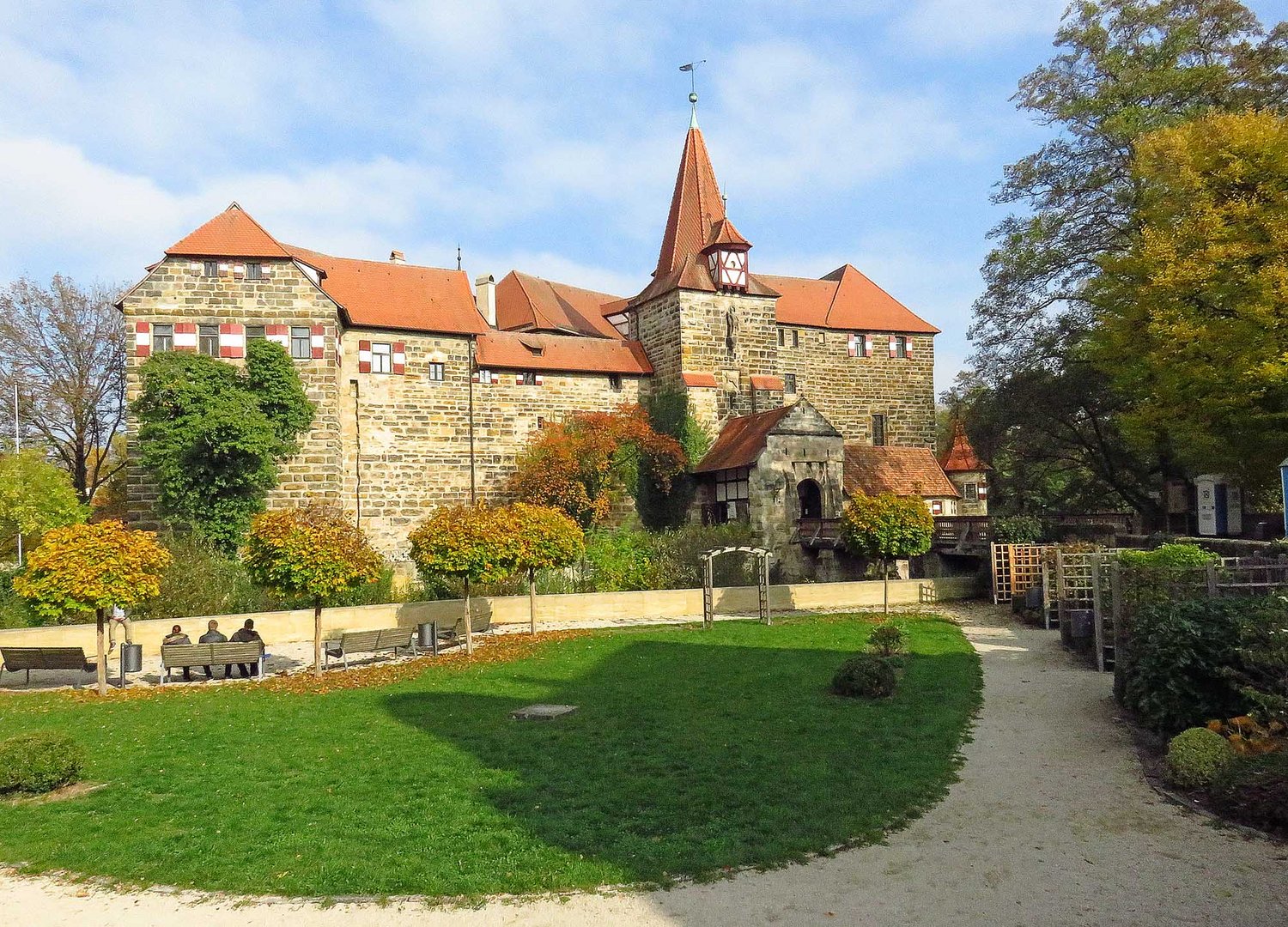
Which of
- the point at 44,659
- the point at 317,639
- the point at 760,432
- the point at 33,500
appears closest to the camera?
the point at 44,659

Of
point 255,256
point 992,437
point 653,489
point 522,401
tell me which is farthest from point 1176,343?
point 255,256

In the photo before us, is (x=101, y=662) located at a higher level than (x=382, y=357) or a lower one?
lower

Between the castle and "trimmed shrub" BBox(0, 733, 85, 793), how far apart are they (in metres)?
20.0

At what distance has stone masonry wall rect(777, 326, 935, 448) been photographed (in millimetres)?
40531

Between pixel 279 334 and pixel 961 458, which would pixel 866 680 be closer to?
pixel 279 334

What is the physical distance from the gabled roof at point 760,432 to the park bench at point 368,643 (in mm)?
15724

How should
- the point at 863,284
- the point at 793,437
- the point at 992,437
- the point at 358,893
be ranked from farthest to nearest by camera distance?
the point at 863,284 < the point at 992,437 < the point at 793,437 < the point at 358,893

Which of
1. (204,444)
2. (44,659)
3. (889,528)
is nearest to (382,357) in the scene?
(204,444)

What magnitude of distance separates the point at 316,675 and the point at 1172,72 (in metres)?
27.4

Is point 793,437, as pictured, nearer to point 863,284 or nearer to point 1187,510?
point 1187,510

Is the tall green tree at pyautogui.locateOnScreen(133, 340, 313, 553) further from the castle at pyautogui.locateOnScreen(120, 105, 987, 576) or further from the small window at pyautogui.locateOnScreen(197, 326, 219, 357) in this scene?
the castle at pyautogui.locateOnScreen(120, 105, 987, 576)

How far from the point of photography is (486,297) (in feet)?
122

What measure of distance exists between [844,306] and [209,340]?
2555 centimetres

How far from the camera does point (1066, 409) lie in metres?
32.1
